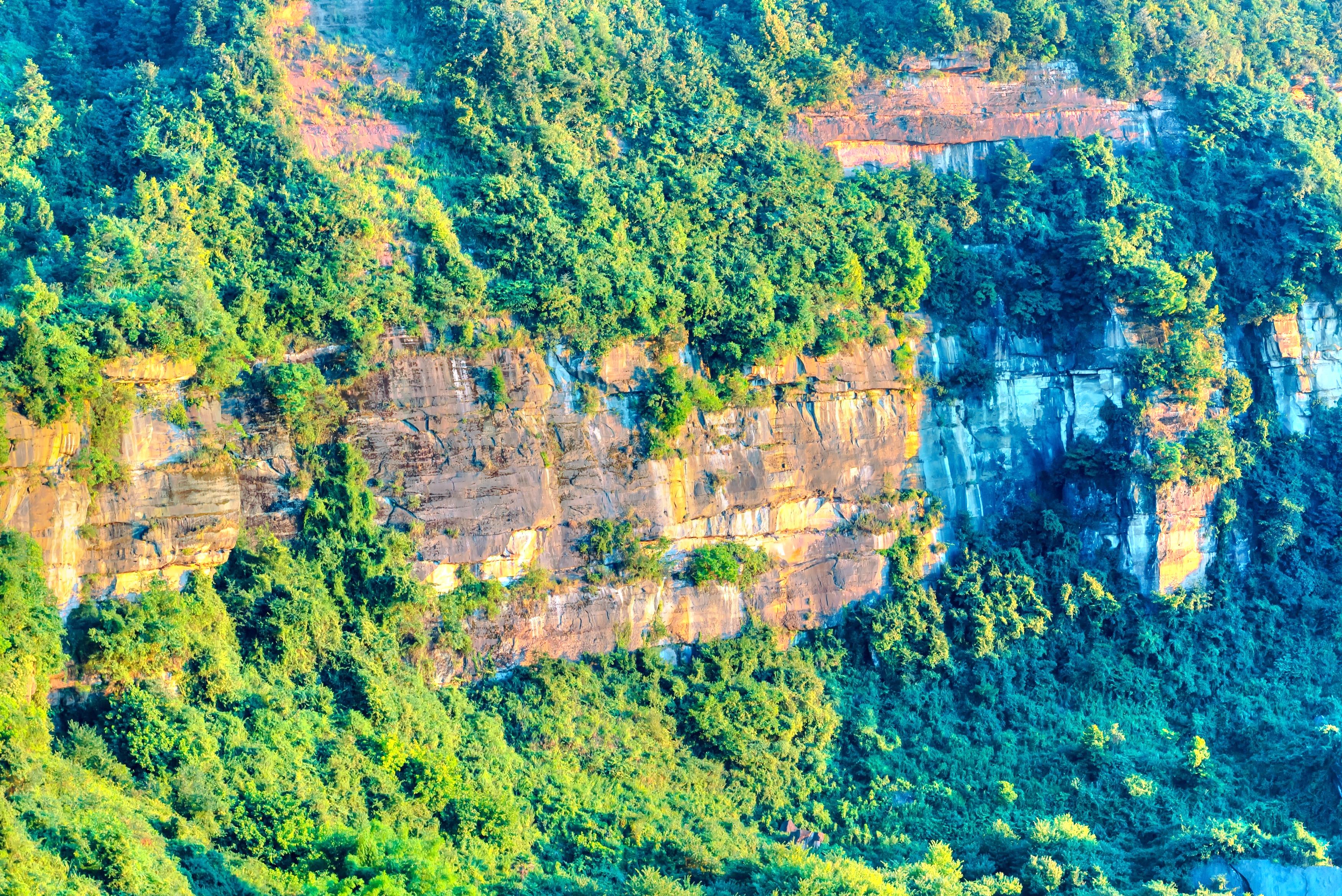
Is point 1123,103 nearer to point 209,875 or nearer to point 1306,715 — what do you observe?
point 1306,715

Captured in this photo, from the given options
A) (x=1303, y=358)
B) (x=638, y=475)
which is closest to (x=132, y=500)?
(x=638, y=475)

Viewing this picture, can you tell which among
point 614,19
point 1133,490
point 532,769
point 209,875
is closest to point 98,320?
point 209,875

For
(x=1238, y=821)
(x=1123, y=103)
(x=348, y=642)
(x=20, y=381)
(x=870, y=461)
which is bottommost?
(x=1238, y=821)

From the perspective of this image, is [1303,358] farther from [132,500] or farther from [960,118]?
[132,500]

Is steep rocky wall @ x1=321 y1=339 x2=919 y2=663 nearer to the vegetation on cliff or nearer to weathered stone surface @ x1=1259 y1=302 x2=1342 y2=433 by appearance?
the vegetation on cliff

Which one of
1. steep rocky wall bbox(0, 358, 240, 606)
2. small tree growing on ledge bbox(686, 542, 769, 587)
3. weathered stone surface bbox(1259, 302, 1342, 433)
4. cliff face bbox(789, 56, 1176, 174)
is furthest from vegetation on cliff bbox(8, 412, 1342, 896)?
cliff face bbox(789, 56, 1176, 174)

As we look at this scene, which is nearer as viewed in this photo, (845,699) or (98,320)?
(98,320)

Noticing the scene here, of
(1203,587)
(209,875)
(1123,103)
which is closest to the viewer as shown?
(209,875)
